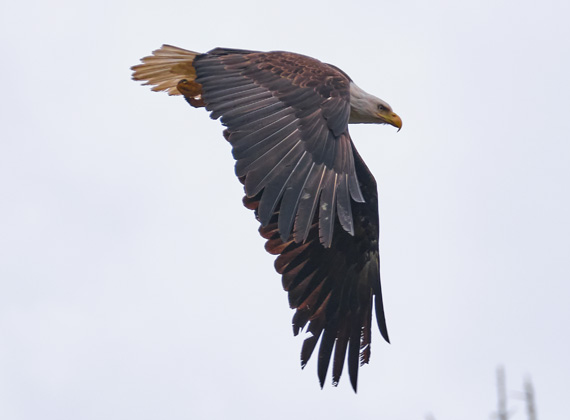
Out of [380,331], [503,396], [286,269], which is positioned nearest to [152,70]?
[286,269]

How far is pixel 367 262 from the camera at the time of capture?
26.3 feet

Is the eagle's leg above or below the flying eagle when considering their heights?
above

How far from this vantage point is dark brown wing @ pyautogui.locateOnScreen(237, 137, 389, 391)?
754cm

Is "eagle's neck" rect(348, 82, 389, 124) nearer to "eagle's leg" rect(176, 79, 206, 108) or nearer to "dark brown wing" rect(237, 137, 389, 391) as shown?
"dark brown wing" rect(237, 137, 389, 391)

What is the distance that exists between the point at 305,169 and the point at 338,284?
2.14m

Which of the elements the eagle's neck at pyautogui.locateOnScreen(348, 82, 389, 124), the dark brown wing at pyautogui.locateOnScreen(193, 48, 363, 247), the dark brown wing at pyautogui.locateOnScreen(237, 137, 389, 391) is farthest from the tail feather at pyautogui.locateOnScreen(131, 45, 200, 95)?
the dark brown wing at pyautogui.locateOnScreen(237, 137, 389, 391)

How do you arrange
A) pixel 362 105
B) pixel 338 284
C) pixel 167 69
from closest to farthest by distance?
pixel 338 284 < pixel 167 69 < pixel 362 105

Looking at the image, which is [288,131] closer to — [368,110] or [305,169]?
[305,169]

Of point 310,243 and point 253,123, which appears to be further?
point 310,243

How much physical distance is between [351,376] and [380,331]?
0.44 meters

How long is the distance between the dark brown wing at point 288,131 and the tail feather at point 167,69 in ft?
2.39

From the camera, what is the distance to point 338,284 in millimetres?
7879

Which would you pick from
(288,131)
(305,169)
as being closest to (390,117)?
(288,131)

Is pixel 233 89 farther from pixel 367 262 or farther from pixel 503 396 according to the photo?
pixel 503 396
